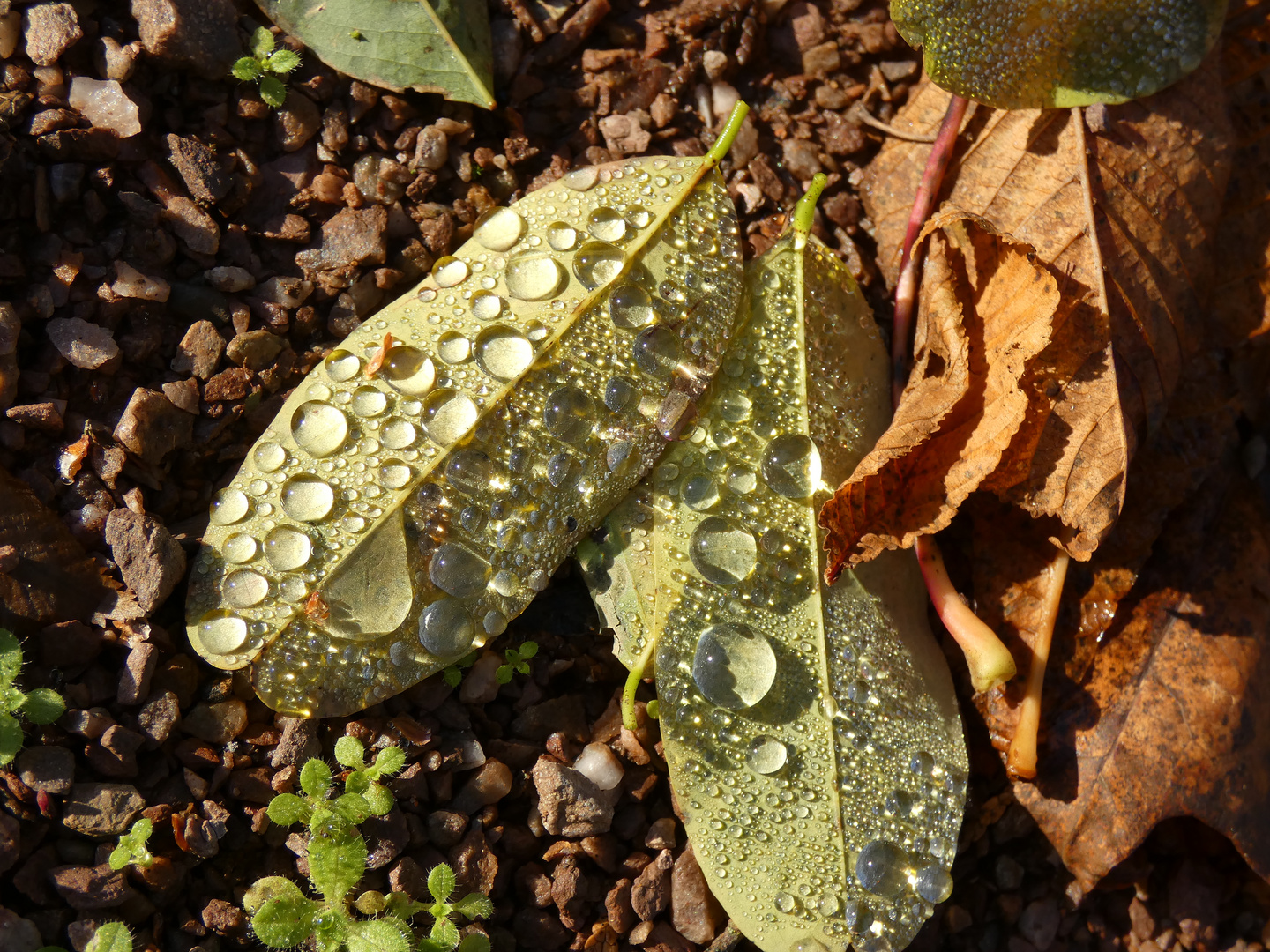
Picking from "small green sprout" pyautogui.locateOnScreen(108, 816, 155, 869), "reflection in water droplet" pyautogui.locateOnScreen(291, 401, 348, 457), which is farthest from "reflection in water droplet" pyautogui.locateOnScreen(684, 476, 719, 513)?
"small green sprout" pyautogui.locateOnScreen(108, 816, 155, 869)

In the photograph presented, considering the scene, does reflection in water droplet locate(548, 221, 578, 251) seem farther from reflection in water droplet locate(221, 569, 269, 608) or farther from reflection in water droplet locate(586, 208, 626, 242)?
reflection in water droplet locate(221, 569, 269, 608)

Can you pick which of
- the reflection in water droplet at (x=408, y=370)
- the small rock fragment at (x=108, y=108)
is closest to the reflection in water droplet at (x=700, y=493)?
the reflection in water droplet at (x=408, y=370)

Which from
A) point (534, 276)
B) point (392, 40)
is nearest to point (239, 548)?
point (534, 276)

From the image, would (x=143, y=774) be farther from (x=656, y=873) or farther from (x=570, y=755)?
(x=656, y=873)

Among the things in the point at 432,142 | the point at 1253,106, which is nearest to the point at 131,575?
the point at 432,142

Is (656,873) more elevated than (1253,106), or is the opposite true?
(1253,106)

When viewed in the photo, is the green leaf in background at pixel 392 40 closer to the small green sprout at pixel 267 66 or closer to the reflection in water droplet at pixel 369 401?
the small green sprout at pixel 267 66
